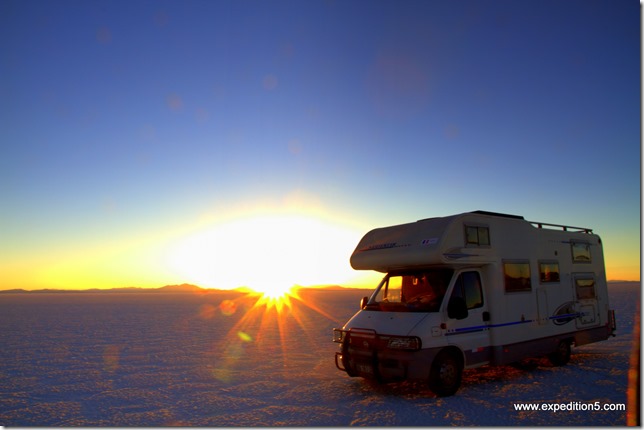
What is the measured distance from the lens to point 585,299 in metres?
12.0

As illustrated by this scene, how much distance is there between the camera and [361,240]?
11.0 meters

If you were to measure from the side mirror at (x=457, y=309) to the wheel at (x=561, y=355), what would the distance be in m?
3.87

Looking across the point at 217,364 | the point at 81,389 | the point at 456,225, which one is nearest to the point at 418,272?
the point at 456,225

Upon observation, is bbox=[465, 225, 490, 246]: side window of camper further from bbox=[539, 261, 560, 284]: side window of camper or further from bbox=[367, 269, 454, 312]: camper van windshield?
bbox=[539, 261, 560, 284]: side window of camper

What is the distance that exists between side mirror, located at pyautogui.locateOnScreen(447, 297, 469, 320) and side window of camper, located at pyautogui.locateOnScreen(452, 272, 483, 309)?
0.87 ft

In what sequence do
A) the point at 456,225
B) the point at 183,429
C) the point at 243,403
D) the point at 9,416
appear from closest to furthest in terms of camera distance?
1. the point at 183,429
2. the point at 9,416
3. the point at 243,403
4. the point at 456,225

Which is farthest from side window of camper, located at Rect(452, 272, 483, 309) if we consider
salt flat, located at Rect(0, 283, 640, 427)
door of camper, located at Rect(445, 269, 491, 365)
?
salt flat, located at Rect(0, 283, 640, 427)

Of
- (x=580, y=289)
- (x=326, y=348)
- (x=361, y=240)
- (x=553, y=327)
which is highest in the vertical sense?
(x=361, y=240)

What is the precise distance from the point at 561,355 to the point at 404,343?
17.5 feet

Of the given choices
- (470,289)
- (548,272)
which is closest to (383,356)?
(470,289)

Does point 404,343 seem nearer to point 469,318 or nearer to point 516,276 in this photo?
point 469,318

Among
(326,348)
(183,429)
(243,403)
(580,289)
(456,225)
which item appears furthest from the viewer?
(326,348)

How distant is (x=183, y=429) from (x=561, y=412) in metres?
5.98

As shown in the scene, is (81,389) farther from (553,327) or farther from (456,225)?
(553,327)
